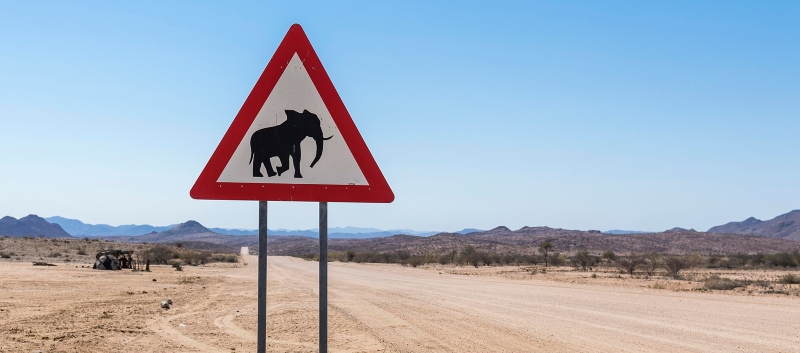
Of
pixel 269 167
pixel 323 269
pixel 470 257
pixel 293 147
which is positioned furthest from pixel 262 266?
pixel 470 257

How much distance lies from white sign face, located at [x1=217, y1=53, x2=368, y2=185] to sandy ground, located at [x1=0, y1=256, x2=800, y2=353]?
17.7ft

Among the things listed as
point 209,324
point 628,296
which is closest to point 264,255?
point 209,324

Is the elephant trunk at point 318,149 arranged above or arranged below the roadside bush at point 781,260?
above

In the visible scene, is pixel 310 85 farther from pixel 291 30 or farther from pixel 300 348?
pixel 300 348

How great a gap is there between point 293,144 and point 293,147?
22mm

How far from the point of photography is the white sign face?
3.68 m

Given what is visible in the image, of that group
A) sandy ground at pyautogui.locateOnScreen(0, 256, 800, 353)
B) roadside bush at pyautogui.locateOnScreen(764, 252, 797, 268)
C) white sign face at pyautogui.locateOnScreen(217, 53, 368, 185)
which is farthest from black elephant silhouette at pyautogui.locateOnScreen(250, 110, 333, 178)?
roadside bush at pyautogui.locateOnScreen(764, 252, 797, 268)

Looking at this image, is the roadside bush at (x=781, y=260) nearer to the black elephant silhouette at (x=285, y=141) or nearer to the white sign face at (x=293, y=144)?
the white sign face at (x=293, y=144)

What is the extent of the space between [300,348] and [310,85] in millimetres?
5805

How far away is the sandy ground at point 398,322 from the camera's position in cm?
920

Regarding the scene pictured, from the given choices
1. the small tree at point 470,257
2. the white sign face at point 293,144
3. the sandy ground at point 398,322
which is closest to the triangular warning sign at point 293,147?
the white sign face at point 293,144

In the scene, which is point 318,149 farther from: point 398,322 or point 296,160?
point 398,322

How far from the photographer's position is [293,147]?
3.71 m

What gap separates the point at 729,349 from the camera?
9.77m
